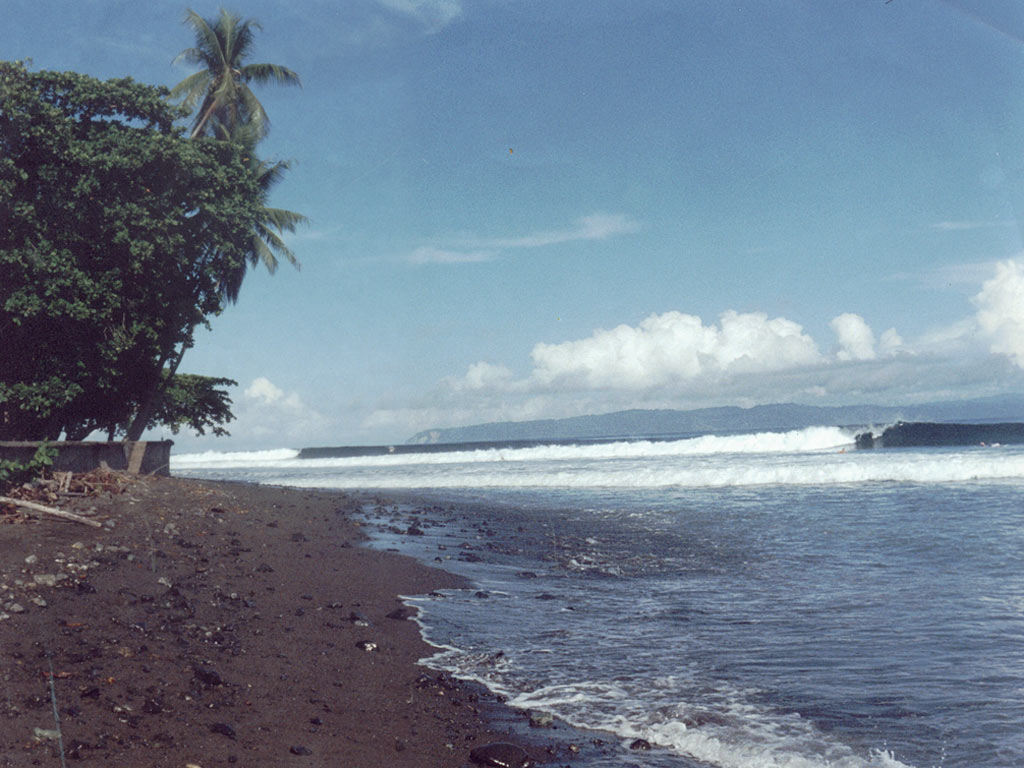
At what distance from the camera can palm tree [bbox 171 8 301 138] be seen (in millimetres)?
25047

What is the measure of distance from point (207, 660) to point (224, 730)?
1191mm

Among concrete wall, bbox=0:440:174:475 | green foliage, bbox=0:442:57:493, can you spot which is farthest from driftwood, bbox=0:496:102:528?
concrete wall, bbox=0:440:174:475

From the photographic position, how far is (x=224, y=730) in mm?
3930

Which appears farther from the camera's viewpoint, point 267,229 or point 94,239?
point 267,229

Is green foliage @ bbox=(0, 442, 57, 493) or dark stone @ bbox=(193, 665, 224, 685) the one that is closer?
dark stone @ bbox=(193, 665, 224, 685)

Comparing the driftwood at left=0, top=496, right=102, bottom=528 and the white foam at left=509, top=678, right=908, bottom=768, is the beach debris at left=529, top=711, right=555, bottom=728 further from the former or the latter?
the driftwood at left=0, top=496, right=102, bottom=528

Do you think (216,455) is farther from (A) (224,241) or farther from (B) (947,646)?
(B) (947,646)

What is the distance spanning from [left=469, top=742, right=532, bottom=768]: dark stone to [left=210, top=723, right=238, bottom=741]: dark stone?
126 centimetres

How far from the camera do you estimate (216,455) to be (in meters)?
66.6

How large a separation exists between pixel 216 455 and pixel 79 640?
2610 inches

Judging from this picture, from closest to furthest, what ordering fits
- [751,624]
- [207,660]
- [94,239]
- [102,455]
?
[207,660] → [751,624] → [94,239] → [102,455]

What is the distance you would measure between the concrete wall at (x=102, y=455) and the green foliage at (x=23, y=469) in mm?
351

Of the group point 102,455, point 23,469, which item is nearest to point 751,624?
point 23,469

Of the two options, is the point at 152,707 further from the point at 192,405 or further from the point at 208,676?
the point at 192,405
